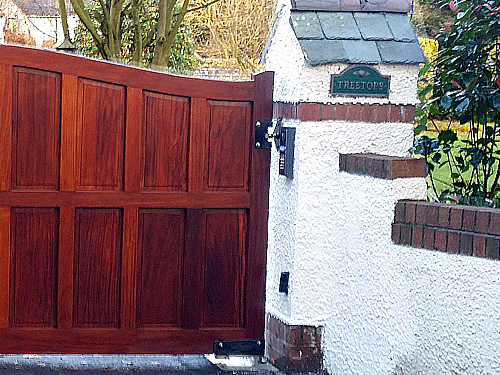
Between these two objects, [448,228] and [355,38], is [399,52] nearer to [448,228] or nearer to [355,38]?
[355,38]

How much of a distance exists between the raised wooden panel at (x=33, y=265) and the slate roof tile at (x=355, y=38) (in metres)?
1.72

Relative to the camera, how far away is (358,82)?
4.63 meters

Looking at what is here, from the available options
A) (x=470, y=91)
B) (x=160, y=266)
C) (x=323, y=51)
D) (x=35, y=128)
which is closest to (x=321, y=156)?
(x=323, y=51)

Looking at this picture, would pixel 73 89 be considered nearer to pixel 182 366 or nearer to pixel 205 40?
pixel 182 366

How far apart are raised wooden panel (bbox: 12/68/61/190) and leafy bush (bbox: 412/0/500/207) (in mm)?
2130

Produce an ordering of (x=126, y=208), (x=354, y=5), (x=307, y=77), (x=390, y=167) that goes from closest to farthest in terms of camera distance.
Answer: (x=390, y=167) < (x=307, y=77) < (x=354, y=5) < (x=126, y=208)

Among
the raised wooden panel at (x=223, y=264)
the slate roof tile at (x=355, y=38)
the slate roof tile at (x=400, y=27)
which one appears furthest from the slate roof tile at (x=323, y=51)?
the raised wooden panel at (x=223, y=264)

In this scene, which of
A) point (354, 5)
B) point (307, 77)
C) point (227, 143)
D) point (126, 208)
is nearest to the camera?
point (307, 77)

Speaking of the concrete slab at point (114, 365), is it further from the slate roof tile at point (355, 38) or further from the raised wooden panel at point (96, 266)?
the slate roof tile at point (355, 38)

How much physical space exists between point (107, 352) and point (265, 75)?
1.87m

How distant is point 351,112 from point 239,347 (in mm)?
1564

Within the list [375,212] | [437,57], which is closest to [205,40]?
[437,57]

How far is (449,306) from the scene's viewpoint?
12.4 feet

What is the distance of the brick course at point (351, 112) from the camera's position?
15.2ft
